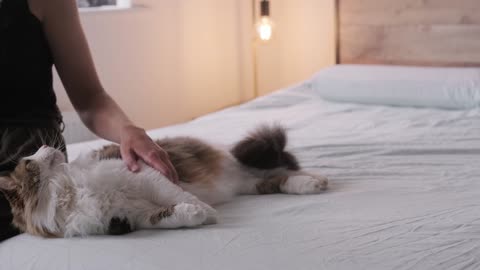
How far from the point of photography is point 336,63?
321 cm

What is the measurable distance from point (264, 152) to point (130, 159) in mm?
374

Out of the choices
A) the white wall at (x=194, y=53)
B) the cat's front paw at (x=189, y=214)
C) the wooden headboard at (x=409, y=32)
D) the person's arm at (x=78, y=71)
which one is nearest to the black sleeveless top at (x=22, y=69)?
the person's arm at (x=78, y=71)

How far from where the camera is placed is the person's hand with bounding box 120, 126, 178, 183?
4.25ft

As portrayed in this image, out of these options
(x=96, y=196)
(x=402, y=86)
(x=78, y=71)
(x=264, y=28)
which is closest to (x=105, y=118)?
(x=78, y=71)

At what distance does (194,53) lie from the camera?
3191 mm

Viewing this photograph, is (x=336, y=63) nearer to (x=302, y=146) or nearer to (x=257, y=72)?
(x=257, y=72)

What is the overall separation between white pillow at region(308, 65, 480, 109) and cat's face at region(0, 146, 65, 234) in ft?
5.30

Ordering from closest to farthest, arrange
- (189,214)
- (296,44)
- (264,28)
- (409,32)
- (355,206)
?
(189,214), (355,206), (409,32), (264,28), (296,44)

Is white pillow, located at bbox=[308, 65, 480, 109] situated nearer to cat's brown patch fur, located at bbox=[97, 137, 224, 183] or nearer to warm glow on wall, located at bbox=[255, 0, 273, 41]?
warm glow on wall, located at bbox=[255, 0, 273, 41]

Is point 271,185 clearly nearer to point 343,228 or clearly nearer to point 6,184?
point 343,228

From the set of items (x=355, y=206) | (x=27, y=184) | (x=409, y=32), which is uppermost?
(x=409, y=32)

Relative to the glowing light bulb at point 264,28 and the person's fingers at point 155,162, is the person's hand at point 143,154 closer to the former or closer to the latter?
the person's fingers at point 155,162

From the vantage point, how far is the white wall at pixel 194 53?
2.83 meters

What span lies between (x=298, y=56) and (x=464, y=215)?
2.18m
